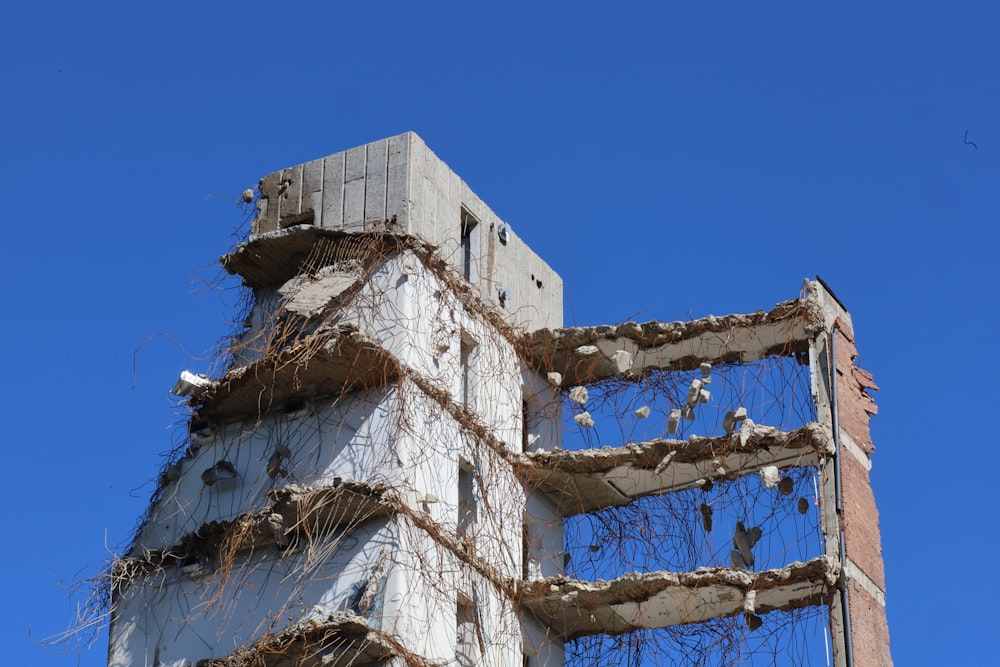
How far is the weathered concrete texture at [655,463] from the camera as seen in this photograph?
28172mm

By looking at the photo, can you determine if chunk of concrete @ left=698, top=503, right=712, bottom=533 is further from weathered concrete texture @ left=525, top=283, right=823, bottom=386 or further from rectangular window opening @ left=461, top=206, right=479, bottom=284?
rectangular window opening @ left=461, top=206, right=479, bottom=284

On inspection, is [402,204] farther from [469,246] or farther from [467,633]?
[467,633]

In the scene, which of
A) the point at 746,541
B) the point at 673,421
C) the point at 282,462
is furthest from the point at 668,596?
the point at 282,462

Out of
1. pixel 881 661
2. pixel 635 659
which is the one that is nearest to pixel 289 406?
pixel 635 659

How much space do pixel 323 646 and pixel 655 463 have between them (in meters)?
7.47

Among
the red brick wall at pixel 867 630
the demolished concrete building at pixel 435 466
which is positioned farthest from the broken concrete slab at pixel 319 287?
the red brick wall at pixel 867 630

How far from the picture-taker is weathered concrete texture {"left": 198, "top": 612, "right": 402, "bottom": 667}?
2439 centimetres

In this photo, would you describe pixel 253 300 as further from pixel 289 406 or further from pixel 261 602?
pixel 261 602

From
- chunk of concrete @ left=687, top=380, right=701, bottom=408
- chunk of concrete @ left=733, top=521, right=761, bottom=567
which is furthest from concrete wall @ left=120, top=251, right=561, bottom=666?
chunk of concrete @ left=733, top=521, right=761, bottom=567

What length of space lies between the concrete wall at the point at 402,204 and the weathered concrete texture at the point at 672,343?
3.16 feet

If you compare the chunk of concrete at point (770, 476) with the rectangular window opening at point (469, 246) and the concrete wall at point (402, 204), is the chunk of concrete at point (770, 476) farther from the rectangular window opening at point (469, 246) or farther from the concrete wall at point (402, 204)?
the rectangular window opening at point (469, 246)

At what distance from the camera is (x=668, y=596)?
91.9 feet

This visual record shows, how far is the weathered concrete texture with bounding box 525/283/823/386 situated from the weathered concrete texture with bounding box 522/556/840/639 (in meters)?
4.64

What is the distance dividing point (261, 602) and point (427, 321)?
558 centimetres
